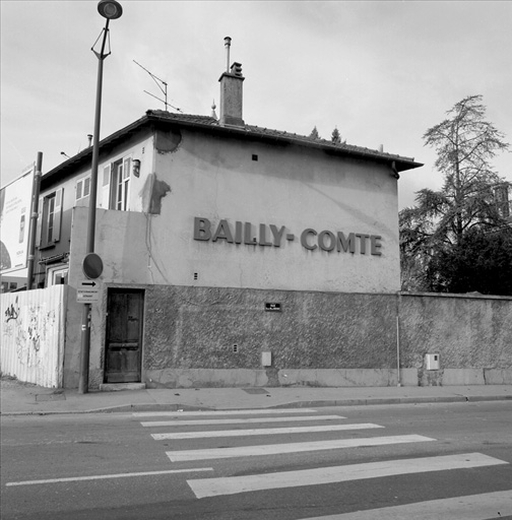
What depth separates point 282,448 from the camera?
23.5 ft

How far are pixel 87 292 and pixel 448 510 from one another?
927 centimetres

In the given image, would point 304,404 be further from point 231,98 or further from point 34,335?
point 231,98

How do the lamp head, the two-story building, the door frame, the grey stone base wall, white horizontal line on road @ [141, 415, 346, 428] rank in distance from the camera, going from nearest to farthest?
white horizontal line on road @ [141, 415, 346, 428], the lamp head, the door frame, the two-story building, the grey stone base wall

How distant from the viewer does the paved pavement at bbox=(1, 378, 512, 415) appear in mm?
10711

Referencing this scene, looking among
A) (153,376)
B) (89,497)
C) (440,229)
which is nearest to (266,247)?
(153,376)

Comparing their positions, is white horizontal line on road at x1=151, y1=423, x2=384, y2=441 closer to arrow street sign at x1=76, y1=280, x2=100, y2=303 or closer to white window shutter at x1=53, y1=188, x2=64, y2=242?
arrow street sign at x1=76, y1=280, x2=100, y2=303

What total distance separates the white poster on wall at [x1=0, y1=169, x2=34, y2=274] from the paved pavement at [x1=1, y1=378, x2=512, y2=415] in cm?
484

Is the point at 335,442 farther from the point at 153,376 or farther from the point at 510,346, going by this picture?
the point at 510,346

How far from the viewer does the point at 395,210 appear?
55.9 feet

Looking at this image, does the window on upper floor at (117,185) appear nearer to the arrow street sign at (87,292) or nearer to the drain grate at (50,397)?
the arrow street sign at (87,292)

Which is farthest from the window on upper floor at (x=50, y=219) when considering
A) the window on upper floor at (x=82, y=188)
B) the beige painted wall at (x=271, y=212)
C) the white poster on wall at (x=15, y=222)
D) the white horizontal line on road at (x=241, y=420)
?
the white horizontal line on road at (x=241, y=420)

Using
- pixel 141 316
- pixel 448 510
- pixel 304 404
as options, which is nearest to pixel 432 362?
pixel 304 404

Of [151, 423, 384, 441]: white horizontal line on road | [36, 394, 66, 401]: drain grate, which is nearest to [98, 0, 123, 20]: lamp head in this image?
[36, 394, 66, 401]: drain grate

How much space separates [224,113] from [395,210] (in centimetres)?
614
